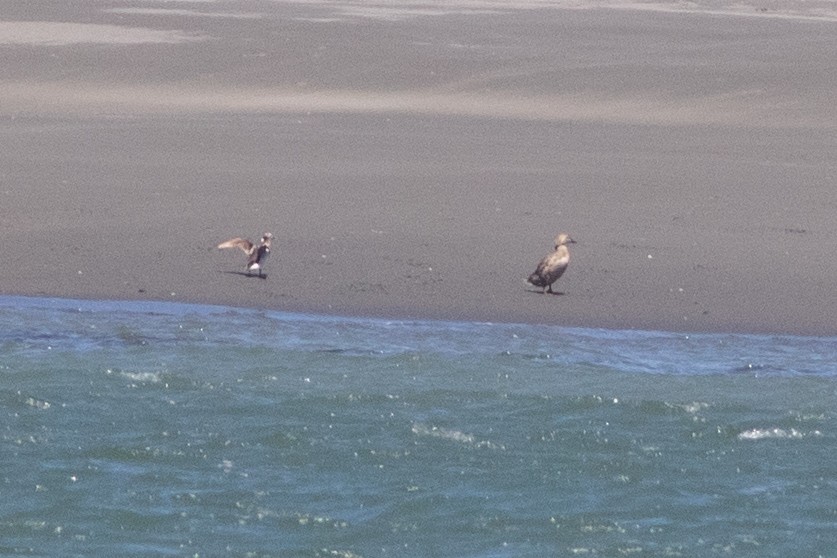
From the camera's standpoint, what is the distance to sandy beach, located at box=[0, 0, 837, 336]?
11.1 metres

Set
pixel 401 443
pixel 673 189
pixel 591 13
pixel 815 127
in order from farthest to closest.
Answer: pixel 591 13 < pixel 815 127 < pixel 673 189 < pixel 401 443

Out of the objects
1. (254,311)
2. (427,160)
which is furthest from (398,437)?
(427,160)

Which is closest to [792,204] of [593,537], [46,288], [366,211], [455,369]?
[366,211]

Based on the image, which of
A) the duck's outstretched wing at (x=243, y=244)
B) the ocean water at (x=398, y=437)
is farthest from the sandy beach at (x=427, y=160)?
the ocean water at (x=398, y=437)

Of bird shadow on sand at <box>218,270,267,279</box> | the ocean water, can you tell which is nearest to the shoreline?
the ocean water

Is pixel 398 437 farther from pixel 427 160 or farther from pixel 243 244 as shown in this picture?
pixel 427 160

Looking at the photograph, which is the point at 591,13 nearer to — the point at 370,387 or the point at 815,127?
the point at 815,127

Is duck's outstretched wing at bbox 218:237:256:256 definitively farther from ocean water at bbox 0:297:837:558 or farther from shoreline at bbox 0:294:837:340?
ocean water at bbox 0:297:837:558

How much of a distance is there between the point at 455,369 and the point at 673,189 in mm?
4679

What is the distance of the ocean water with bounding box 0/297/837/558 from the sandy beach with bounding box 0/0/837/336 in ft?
2.02

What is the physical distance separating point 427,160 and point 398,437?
6.42m

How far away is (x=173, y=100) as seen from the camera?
18.0m

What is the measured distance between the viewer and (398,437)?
8.45 metres

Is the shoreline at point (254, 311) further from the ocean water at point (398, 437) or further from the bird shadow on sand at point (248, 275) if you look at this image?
the bird shadow on sand at point (248, 275)
